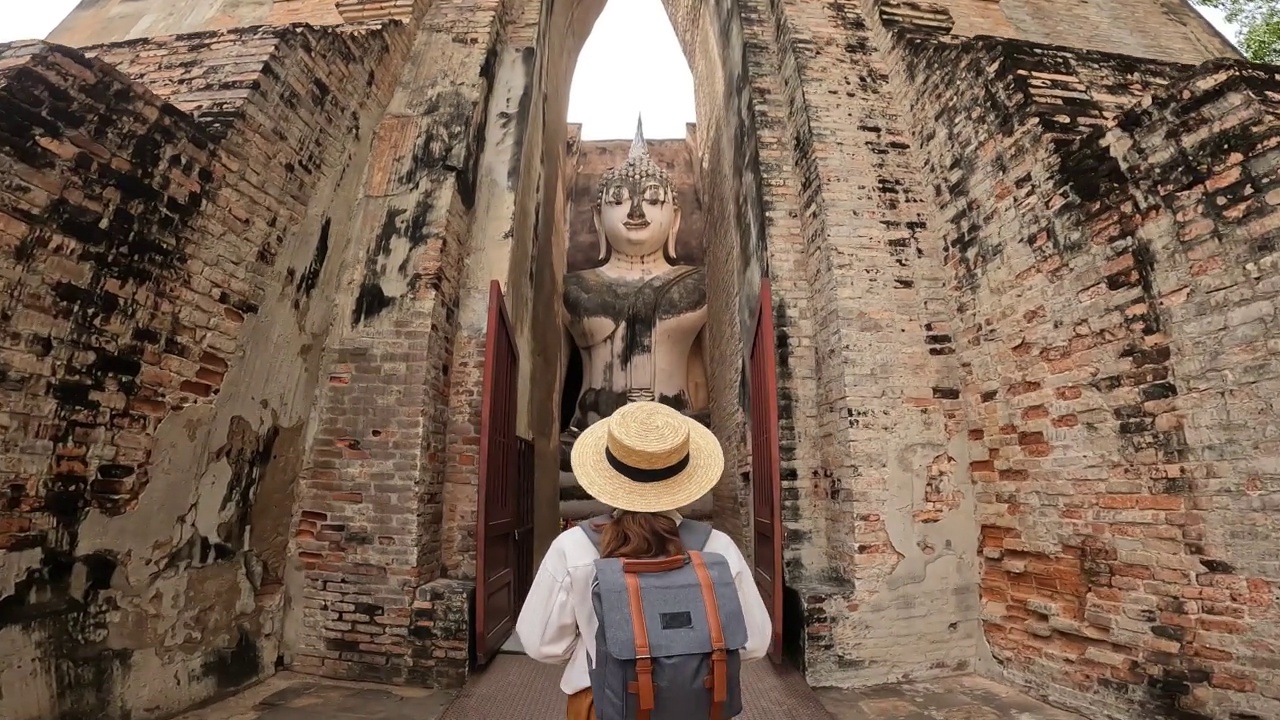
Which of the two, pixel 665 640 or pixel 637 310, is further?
pixel 637 310

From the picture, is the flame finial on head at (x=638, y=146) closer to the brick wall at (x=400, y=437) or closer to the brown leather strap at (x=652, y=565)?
the brick wall at (x=400, y=437)

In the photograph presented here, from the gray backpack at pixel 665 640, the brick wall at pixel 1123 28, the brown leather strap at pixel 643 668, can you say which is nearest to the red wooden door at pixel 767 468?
the gray backpack at pixel 665 640

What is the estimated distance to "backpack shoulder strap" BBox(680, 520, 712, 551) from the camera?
5.58ft

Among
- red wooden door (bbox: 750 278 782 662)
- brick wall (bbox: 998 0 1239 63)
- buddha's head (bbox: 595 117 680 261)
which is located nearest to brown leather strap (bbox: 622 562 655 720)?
red wooden door (bbox: 750 278 782 662)

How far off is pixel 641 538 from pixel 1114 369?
8.79ft

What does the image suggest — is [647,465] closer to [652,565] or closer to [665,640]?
[652,565]

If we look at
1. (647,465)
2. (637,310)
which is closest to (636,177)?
(637,310)

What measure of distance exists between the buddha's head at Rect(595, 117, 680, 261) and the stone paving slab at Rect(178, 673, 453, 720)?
529 centimetres

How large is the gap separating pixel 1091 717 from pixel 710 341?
15.2 feet

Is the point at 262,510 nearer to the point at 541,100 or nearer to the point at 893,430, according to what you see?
the point at 893,430

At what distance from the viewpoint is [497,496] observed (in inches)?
155

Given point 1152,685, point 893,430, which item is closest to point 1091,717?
point 1152,685

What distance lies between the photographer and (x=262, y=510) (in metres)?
3.68

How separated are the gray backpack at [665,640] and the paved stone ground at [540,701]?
1942 mm
